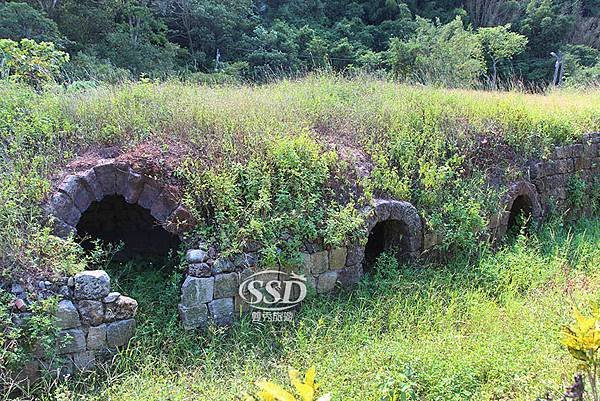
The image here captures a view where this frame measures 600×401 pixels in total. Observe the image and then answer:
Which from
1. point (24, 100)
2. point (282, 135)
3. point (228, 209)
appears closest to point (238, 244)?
→ point (228, 209)

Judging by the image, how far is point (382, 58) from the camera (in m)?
18.1

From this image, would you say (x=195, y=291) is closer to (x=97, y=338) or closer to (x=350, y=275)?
(x=97, y=338)

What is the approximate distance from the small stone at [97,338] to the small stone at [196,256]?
0.94 metres

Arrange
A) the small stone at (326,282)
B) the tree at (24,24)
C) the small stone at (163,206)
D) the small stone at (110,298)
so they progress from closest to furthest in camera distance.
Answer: the small stone at (110,298) → the small stone at (163,206) → the small stone at (326,282) → the tree at (24,24)

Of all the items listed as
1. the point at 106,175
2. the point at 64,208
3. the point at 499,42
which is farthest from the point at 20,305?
the point at 499,42

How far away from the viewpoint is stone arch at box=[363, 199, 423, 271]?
5.43 metres

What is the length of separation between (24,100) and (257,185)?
9.89ft

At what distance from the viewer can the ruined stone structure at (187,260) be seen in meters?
4.09

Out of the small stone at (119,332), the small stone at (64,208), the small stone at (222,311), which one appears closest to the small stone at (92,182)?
the small stone at (64,208)

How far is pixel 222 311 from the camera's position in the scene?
4.64m

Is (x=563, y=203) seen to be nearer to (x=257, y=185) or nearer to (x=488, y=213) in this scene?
(x=488, y=213)

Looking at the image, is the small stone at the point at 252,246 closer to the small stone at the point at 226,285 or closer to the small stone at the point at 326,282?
the small stone at the point at 226,285

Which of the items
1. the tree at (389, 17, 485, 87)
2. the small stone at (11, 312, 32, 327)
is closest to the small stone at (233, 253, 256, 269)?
the small stone at (11, 312, 32, 327)

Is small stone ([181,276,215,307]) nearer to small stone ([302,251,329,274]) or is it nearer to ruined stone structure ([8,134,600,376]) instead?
ruined stone structure ([8,134,600,376])
